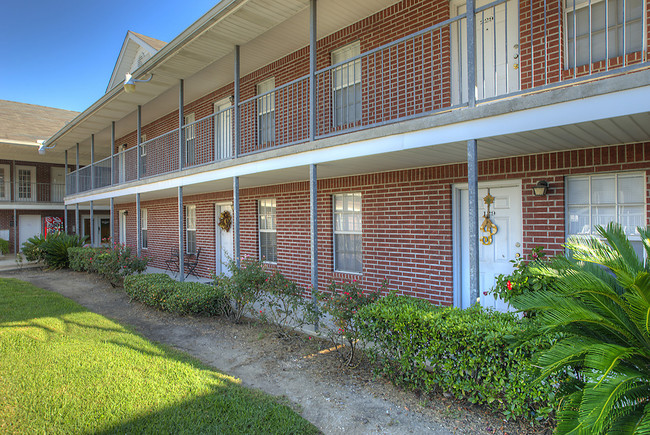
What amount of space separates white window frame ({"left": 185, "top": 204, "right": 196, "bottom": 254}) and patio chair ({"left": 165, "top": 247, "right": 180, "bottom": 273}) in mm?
417

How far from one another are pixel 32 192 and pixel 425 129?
24.4 meters

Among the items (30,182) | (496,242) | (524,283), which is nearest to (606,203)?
(496,242)

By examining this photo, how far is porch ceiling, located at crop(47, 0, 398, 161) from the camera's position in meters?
6.79

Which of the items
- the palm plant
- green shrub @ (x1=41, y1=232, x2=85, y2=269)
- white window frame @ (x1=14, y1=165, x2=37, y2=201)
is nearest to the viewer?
the palm plant

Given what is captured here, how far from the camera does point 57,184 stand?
2250 centimetres

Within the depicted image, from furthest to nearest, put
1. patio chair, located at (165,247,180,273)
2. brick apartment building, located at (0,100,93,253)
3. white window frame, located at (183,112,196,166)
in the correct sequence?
1. brick apartment building, located at (0,100,93,253)
2. patio chair, located at (165,247,180,273)
3. white window frame, located at (183,112,196,166)

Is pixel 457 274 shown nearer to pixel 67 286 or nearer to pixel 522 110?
pixel 522 110

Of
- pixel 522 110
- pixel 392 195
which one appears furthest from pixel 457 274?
pixel 522 110

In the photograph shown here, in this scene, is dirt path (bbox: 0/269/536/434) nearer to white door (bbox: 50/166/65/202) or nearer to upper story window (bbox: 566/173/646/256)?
upper story window (bbox: 566/173/646/256)

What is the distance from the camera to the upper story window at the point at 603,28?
475 centimetres

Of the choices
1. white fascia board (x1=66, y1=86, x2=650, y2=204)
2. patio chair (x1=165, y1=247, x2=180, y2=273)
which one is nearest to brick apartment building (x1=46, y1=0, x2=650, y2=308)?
white fascia board (x1=66, y1=86, x2=650, y2=204)

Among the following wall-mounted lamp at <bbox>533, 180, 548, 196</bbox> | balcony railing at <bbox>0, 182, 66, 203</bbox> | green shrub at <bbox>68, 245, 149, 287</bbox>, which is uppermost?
balcony railing at <bbox>0, 182, 66, 203</bbox>

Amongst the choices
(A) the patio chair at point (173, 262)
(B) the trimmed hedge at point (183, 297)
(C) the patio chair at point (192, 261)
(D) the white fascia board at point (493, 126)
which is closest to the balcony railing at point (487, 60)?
(D) the white fascia board at point (493, 126)

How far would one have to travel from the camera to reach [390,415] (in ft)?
12.2
